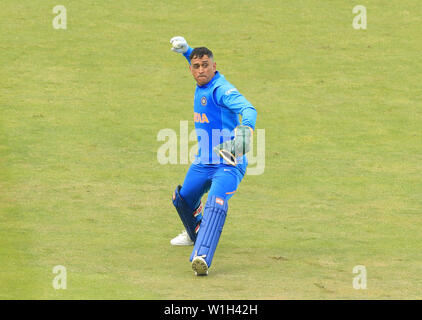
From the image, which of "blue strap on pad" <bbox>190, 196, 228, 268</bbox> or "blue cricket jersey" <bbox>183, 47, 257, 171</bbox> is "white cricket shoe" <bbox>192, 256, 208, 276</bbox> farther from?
"blue cricket jersey" <bbox>183, 47, 257, 171</bbox>

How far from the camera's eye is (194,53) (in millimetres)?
11039

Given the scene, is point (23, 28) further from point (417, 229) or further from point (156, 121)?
point (417, 229)

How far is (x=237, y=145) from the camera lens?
10133mm

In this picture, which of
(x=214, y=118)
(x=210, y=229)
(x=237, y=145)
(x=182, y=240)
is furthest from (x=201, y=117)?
(x=182, y=240)

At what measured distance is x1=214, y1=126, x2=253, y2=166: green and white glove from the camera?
397 inches

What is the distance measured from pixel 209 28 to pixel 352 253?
35.7 ft

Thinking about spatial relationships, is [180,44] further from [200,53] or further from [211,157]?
[211,157]

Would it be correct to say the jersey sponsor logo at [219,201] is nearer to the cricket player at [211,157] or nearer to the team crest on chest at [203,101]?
the cricket player at [211,157]

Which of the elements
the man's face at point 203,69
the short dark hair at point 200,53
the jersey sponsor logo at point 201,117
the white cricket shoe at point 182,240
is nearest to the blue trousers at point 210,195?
the white cricket shoe at point 182,240

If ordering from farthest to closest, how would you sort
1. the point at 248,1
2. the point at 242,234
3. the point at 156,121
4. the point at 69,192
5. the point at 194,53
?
1. the point at 248,1
2. the point at 156,121
3. the point at 69,192
4. the point at 242,234
5. the point at 194,53

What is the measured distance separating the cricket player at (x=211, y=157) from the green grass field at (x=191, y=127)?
0.41m

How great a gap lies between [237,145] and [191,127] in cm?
688

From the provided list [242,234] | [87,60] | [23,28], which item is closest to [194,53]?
[242,234]

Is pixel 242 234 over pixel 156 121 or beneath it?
beneath
